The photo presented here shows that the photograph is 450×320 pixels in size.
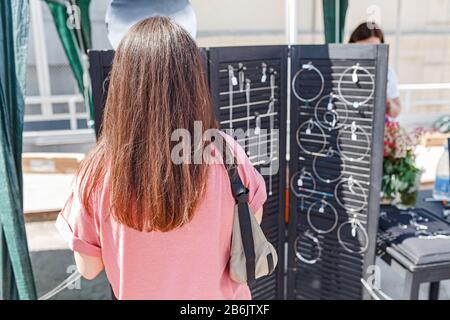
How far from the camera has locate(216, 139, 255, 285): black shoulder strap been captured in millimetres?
1040

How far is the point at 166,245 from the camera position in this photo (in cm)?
104

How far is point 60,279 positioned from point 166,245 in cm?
230

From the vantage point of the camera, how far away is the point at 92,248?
1.06 m

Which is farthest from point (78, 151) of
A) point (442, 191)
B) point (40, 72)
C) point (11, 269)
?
point (442, 191)

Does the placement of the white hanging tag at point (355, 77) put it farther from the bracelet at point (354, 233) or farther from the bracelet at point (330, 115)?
A: the bracelet at point (354, 233)

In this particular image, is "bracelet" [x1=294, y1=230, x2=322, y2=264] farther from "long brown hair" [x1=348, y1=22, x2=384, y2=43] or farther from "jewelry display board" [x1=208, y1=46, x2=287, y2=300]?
"long brown hair" [x1=348, y1=22, x2=384, y2=43]

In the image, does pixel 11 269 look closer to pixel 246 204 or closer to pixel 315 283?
pixel 246 204

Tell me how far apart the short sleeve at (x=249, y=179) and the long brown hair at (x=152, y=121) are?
0.40 ft

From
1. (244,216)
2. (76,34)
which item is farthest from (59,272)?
(244,216)

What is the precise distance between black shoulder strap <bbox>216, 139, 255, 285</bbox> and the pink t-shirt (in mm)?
18

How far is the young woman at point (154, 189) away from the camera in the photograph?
91 centimetres

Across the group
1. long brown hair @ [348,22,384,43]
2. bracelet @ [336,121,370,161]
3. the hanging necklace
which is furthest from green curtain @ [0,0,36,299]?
long brown hair @ [348,22,384,43]
